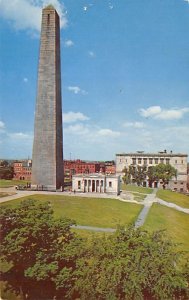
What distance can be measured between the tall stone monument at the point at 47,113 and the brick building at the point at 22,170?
12.9 m

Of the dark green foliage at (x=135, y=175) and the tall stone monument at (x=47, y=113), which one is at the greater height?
the tall stone monument at (x=47, y=113)

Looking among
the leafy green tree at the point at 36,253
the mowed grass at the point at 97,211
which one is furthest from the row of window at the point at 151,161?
the leafy green tree at the point at 36,253

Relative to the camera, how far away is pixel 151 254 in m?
12.1

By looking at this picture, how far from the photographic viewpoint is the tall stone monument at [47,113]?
117ft

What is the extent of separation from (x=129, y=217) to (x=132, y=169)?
121ft

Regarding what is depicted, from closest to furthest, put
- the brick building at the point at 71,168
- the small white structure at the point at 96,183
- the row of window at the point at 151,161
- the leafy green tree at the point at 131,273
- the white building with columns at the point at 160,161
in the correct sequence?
the leafy green tree at the point at 131,273 → the small white structure at the point at 96,183 → the brick building at the point at 71,168 → the white building with columns at the point at 160,161 → the row of window at the point at 151,161

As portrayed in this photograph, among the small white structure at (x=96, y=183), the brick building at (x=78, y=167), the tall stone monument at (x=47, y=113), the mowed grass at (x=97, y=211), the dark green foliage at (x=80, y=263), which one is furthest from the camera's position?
the brick building at (x=78, y=167)

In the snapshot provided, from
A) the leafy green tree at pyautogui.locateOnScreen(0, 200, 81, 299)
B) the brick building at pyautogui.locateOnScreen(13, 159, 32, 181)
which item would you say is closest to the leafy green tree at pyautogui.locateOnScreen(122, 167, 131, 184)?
the brick building at pyautogui.locateOnScreen(13, 159, 32, 181)

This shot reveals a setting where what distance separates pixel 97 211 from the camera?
997 inches

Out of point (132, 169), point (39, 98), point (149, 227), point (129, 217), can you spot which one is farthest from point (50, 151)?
point (132, 169)

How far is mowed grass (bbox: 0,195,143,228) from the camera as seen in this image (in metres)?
21.2

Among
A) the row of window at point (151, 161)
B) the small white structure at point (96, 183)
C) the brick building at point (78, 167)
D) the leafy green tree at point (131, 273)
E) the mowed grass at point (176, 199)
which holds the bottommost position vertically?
the leafy green tree at point (131, 273)

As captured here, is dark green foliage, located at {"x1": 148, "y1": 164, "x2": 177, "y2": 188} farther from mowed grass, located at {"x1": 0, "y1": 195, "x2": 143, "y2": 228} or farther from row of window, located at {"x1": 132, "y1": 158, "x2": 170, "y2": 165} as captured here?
mowed grass, located at {"x1": 0, "y1": 195, "x2": 143, "y2": 228}

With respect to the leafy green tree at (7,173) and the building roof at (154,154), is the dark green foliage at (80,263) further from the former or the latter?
the building roof at (154,154)
